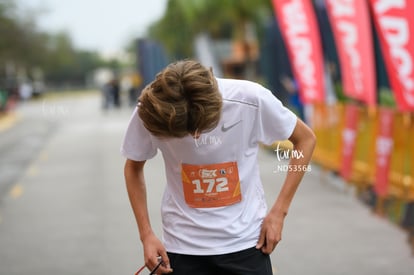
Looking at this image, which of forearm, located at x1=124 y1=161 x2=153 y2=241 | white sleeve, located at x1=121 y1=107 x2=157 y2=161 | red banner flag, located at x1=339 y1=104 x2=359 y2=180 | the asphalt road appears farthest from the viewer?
red banner flag, located at x1=339 y1=104 x2=359 y2=180

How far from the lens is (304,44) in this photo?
33.1 ft

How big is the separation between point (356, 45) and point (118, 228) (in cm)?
359

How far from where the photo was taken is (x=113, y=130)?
22.1 metres

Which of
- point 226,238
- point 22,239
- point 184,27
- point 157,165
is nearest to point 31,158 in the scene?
point 157,165

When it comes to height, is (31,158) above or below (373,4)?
below

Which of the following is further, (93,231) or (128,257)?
(93,231)

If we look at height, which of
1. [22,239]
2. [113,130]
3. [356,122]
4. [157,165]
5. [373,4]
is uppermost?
[373,4]

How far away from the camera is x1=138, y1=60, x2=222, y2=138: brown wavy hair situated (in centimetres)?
204

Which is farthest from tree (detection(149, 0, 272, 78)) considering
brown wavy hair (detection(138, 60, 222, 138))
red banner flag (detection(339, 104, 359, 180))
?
brown wavy hair (detection(138, 60, 222, 138))

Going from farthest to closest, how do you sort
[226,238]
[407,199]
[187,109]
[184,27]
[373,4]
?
1. [184,27]
2. [407,199]
3. [373,4]
4. [226,238]
5. [187,109]

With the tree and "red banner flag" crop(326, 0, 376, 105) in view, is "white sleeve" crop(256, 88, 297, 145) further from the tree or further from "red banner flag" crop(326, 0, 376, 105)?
the tree

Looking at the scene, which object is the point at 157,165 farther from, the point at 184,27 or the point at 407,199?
the point at 184,27

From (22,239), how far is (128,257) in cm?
159

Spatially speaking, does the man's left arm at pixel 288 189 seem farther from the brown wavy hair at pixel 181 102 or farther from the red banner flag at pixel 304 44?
the red banner flag at pixel 304 44
